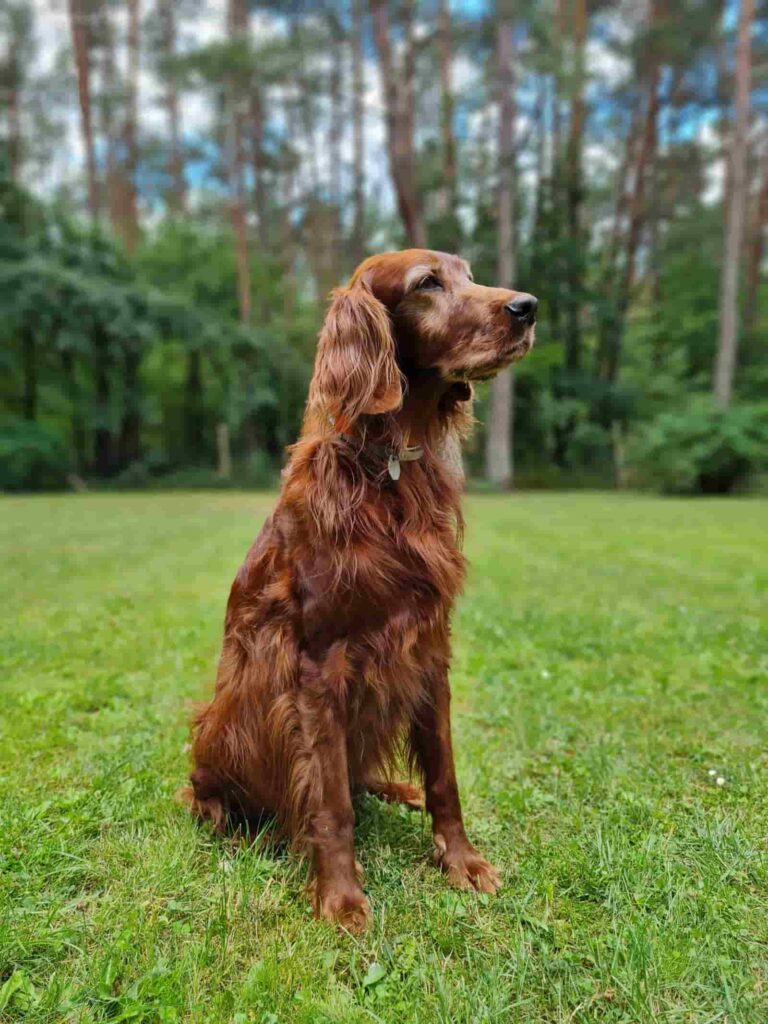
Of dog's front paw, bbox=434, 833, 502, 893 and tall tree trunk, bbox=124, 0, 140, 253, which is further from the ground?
tall tree trunk, bbox=124, 0, 140, 253

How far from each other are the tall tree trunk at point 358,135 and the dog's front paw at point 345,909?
20333mm

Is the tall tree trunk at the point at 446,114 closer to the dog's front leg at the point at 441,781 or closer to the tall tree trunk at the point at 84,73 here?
the tall tree trunk at the point at 84,73

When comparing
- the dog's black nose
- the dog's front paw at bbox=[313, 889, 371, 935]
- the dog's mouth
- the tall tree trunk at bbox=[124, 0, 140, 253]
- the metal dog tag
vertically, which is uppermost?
the tall tree trunk at bbox=[124, 0, 140, 253]

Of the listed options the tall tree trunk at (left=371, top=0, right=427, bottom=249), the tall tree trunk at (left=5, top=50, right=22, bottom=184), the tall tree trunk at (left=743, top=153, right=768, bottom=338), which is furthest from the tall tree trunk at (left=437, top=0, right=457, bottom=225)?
the tall tree trunk at (left=5, top=50, right=22, bottom=184)

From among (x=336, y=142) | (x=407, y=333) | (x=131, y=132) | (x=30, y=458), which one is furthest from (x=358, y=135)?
(x=407, y=333)

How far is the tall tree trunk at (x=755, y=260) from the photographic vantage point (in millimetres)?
24734

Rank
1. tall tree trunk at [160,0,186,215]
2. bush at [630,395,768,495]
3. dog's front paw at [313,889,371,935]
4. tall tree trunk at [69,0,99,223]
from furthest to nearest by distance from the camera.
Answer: tall tree trunk at [160,0,186,215], tall tree trunk at [69,0,99,223], bush at [630,395,768,495], dog's front paw at [313,889,371,935]

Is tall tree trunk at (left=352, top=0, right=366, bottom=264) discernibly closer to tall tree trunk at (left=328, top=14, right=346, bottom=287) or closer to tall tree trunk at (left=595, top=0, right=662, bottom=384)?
tall tree trunk at (left=328, top=14, right=346, bottom=287)

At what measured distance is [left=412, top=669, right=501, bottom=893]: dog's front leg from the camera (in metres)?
1.97

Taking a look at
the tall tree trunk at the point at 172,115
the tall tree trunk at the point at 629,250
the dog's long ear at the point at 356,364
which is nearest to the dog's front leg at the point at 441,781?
the dog's long ear at the point at 356,364

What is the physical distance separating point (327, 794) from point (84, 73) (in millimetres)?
25597

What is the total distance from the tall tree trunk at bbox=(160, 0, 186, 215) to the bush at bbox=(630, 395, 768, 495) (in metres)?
17.6

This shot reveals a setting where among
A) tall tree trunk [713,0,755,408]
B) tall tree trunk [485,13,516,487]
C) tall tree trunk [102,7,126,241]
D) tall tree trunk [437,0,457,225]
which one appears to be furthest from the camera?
tall tree trunk [102,7,126,241]

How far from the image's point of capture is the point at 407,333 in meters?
2.11
